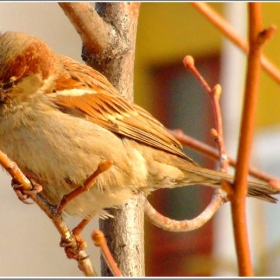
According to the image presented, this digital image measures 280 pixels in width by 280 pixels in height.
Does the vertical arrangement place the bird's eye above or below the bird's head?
below

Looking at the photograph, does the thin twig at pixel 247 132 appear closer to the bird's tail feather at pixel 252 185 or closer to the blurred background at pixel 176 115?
the bird's tail feather at pixel 252 185

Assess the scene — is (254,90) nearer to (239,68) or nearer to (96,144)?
(96,144)

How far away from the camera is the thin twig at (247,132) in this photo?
29.1 inches

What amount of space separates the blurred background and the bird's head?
2970 mm

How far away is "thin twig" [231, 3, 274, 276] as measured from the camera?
2.42ft

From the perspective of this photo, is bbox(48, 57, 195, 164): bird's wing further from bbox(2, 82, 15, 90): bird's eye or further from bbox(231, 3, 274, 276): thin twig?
bbox(231, 3, 274, 276): thin twig

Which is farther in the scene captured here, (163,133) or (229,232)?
(229,232)

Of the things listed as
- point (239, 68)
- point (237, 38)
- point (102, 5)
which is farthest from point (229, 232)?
point (237, 38)

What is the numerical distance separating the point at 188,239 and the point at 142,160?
13.3 ft

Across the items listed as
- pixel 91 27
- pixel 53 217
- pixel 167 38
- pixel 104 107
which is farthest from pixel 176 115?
pixel 53 217

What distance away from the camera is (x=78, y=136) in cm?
210

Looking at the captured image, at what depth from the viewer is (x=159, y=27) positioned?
21.8 feet

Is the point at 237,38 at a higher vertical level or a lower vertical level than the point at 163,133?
lower

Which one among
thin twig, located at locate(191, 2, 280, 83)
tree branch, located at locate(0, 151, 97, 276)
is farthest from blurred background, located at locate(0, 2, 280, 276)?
thin twig, located at locate(191, 2, 280, 83)
